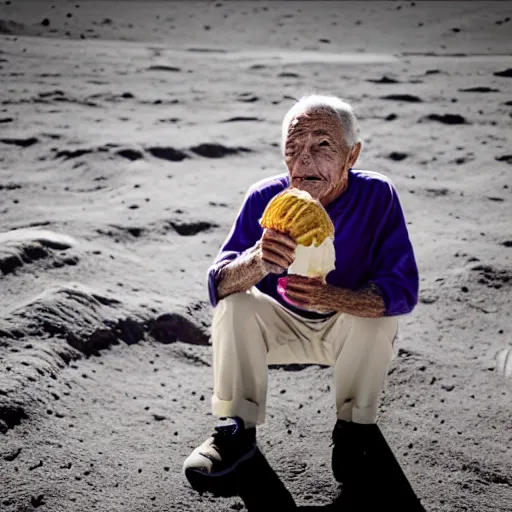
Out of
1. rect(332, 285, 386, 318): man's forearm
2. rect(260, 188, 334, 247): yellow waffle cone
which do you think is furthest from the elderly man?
rect(260, 188, 334, 247): yellow waffle cone

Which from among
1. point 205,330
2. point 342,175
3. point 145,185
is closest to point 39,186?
point 145,185

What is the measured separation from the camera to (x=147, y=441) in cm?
366

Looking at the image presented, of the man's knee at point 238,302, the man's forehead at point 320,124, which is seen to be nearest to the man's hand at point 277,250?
the man's knee at point 238,302

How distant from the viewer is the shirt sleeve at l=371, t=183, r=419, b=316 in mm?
3246

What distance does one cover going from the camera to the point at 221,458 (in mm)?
3383

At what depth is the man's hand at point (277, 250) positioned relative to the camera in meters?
3.12

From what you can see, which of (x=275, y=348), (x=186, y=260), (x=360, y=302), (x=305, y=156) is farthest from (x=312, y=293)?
(x=186, y=260)

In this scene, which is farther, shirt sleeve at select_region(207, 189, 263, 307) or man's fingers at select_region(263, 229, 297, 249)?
shirt sleeve at select_region(207, 189, 263, 307)

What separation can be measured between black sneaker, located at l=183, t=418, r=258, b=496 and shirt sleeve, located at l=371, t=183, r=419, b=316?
85 centimetres

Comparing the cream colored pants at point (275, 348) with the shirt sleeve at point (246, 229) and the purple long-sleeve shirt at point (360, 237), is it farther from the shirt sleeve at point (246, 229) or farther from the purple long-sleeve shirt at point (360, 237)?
the shirt sleeve at point (246, 229)

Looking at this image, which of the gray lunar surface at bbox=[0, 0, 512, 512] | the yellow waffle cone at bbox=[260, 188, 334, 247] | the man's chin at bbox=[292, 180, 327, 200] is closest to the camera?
the yellow waffle cone at bbox=[260, 188, 334, 247]

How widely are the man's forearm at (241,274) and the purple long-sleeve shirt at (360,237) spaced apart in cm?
4

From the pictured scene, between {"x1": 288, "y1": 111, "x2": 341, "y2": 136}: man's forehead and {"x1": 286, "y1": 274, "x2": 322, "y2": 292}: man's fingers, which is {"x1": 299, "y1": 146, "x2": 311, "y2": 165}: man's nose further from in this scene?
{"x1": 286, "y1": 274, "x2": 322, "y2": 292}: man's fingers

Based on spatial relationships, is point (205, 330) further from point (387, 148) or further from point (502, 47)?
point (502, 47)
